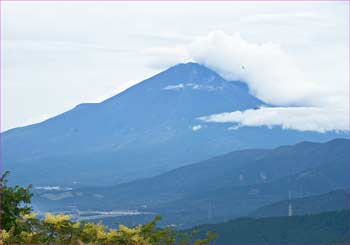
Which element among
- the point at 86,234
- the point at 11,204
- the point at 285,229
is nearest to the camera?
the point at 86,234

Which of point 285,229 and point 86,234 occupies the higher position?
point 285,229

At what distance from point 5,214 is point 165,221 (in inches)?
7027

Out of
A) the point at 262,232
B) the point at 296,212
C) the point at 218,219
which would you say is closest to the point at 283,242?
the point at 262,232

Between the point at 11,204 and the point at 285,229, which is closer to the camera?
the point at 11,204

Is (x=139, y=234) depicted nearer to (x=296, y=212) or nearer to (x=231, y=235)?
(x=231, y=235)

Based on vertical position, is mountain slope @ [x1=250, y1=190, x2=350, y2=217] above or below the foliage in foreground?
above

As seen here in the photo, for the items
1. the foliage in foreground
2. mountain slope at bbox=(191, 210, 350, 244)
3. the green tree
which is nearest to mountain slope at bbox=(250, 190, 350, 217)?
mountain slope at bbox=(191, 210, 350, 244)

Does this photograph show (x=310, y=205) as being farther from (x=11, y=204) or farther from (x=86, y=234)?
(x=86, y=234)

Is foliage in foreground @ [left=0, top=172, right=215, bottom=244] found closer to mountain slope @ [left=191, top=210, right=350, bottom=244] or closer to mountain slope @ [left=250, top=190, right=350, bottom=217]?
mountain slope @ [left=191, top=210, right=350, bottom=244]

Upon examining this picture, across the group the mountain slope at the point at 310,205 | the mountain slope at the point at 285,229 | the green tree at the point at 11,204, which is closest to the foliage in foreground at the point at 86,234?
the green tree at the point at 11,204

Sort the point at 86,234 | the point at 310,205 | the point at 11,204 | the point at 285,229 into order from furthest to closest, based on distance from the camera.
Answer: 1. the point at 310,205
2. the point at 285,229
3. the point at 11,204
4. the point at 86,234

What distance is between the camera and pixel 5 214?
19531 mm

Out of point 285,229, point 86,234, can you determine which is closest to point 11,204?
point 86,234

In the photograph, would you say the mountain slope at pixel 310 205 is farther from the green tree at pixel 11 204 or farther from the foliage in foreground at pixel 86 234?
the foliage in foreground at pixel 86 234
